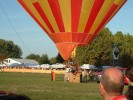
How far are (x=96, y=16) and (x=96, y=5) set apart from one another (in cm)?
70

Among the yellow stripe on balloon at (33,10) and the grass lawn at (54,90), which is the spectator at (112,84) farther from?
the yellow stripe on balloon at (33,10)

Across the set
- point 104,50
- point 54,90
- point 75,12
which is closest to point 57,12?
point 75,12

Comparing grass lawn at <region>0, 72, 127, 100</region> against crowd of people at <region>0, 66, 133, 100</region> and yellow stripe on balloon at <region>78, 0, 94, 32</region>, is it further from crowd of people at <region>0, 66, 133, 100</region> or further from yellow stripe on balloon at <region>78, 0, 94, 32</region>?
crowd of people at <region>0, 66, 133, 100</region>

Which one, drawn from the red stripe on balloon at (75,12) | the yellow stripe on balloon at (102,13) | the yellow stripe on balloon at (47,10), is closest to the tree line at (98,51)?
the yellow stripe on balloon at (102,13)

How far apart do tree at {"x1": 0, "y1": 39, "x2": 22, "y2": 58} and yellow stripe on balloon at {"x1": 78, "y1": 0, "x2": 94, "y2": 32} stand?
10633 centimetres

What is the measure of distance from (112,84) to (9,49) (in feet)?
428

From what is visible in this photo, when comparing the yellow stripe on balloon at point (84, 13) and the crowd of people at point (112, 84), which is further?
the yellow stripe on balloon at point (84, 13)

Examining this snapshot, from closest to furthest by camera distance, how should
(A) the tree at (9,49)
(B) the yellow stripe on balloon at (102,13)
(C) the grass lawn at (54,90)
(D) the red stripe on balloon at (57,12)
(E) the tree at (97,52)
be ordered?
(C) the grass lawn at (54,90), (D) the red stripe on balloon at (57,12), (B) the yellow stripe on balloon at (102,13), (E) the tree at (97,52), (A) the tree at (9,49)

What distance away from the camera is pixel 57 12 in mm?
22078

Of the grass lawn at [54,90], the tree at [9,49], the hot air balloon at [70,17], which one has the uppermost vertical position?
the tree at [9,49]

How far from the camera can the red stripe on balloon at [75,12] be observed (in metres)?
22.0

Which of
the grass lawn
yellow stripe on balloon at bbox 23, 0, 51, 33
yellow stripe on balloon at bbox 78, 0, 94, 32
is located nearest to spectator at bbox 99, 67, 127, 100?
the grass lawn

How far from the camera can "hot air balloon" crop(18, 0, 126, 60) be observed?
72.2 feet

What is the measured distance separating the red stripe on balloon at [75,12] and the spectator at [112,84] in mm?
18235
